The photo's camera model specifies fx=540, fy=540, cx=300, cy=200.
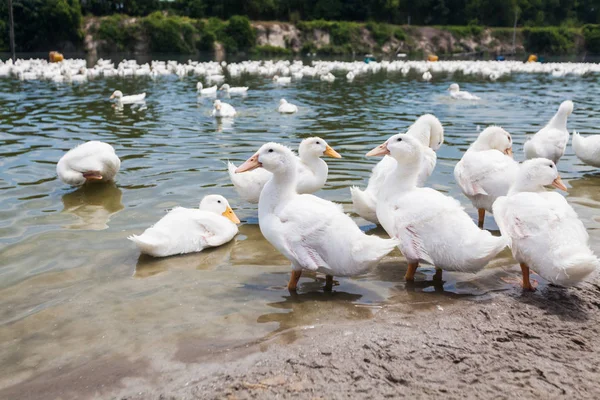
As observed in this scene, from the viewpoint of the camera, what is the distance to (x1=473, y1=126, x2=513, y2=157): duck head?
22.2 feet

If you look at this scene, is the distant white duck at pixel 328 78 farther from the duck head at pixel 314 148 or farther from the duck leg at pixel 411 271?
the duck leg at pixel 411 271

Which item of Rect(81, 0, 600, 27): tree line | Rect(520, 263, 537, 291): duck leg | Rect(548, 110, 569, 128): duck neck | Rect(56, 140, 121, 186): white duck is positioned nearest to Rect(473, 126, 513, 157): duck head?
Rect(520, 263, 537, 291): duck leg

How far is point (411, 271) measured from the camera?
487 centimetres

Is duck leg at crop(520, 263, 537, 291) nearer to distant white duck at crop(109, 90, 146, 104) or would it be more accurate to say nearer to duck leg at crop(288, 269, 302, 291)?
duck leg at crop(288, 269, 302, 291)

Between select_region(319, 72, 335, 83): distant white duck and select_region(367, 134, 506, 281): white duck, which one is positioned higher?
select_region(319, 72, 335, 83): distant white duck

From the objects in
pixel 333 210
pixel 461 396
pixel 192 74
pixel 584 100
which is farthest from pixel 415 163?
pixel 192 74

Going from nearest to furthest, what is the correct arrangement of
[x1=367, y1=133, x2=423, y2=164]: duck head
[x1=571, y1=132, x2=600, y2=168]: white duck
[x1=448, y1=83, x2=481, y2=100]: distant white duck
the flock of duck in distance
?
1. the flock of duck in distance
2. [x1=367, y1=133, x2=423, y2=164]: duck head
3. [x1=571, y1=132, x2=600, y2=168]: white duck
4. [x1=448, y1=83, x2=481, y2=100]: distant white duck

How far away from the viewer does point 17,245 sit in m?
5.77

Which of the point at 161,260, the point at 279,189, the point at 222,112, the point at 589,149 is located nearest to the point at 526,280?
the point at 279,189

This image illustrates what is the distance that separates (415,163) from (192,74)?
2761cm

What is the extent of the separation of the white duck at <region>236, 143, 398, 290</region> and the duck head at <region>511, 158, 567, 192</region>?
1.48 metres

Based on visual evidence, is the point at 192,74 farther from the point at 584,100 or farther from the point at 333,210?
the point at 333,210

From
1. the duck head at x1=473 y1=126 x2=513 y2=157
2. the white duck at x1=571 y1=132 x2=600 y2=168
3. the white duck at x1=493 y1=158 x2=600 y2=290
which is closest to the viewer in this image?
the white duck at x1=493 y1=158 x2=600 y2=290

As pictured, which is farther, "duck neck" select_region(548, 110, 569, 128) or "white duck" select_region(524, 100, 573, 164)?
"duck neck" select_region(548, 110, 569, 128)
